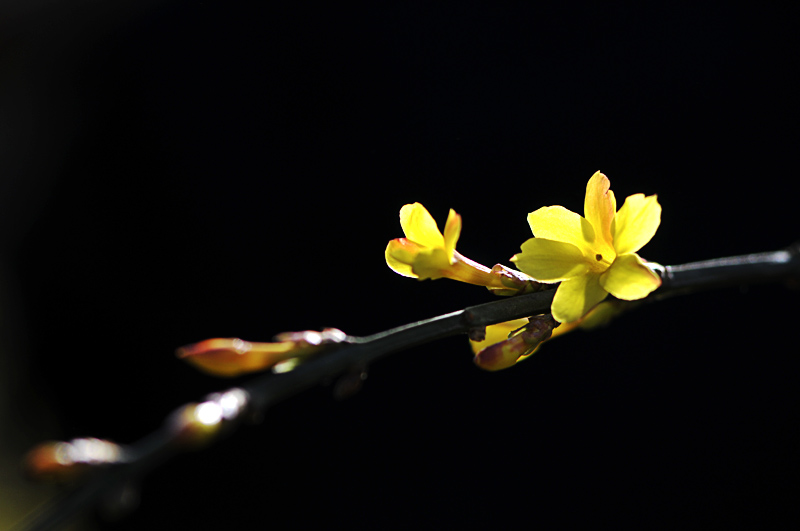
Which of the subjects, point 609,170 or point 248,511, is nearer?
point 609,170

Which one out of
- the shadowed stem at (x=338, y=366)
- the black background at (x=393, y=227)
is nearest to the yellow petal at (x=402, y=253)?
the shadowed stem at (x=338, y=366)

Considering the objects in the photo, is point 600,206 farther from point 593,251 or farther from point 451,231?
point 451,231

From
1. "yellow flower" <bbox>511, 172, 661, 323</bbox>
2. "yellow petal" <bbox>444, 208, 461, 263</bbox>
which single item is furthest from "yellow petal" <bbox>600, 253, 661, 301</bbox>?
"yellow petal" <bbox>444, 208, 461, 263</bbox>

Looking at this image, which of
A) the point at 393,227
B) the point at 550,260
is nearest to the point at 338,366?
the point at 550,260

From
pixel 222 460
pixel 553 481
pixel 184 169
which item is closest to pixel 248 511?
pixel 222 460

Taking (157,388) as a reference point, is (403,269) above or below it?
below

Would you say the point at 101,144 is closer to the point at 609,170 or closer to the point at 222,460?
the point at 222,460

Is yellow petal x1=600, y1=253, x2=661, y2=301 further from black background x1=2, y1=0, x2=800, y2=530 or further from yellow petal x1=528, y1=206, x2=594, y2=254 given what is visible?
black background x1=2, y1=0, x2=800, y2=530
